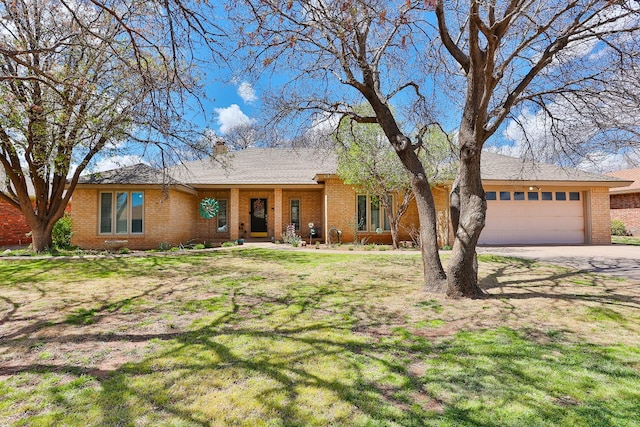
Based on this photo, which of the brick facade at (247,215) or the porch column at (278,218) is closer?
the brick facade at (247,215)

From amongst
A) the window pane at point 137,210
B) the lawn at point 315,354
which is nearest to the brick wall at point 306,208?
the window pane at point 137,210

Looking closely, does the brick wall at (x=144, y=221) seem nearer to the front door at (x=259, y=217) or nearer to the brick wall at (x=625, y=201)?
the front door at (x=259, y=217)

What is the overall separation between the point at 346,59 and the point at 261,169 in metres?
12.0

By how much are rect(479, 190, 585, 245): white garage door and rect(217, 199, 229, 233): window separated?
12047mm

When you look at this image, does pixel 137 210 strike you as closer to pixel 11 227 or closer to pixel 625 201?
pixel 11 227

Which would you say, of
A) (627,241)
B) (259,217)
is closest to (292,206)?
(259,217)

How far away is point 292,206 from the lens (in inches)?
667

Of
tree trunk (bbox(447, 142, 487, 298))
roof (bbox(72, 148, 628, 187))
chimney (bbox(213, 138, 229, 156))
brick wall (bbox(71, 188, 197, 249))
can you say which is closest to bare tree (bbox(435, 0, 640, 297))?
tree trunk (bbox(447, 142, 487, 298))

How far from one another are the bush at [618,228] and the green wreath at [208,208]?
22.6m

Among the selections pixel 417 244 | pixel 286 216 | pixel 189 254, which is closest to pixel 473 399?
pixel 189 254

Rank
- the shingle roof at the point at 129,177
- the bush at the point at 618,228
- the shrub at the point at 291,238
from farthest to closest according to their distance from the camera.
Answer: the bush at the point at 618,228 < the shrub at the point at 291,238 < the shingle roof at the point at 129,177

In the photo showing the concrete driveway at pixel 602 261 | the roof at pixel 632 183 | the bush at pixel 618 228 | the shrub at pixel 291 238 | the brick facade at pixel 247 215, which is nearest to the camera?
the concrete driveway at pixel 602 261

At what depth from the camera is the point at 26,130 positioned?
927 cm

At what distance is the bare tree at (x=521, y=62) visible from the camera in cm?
504
